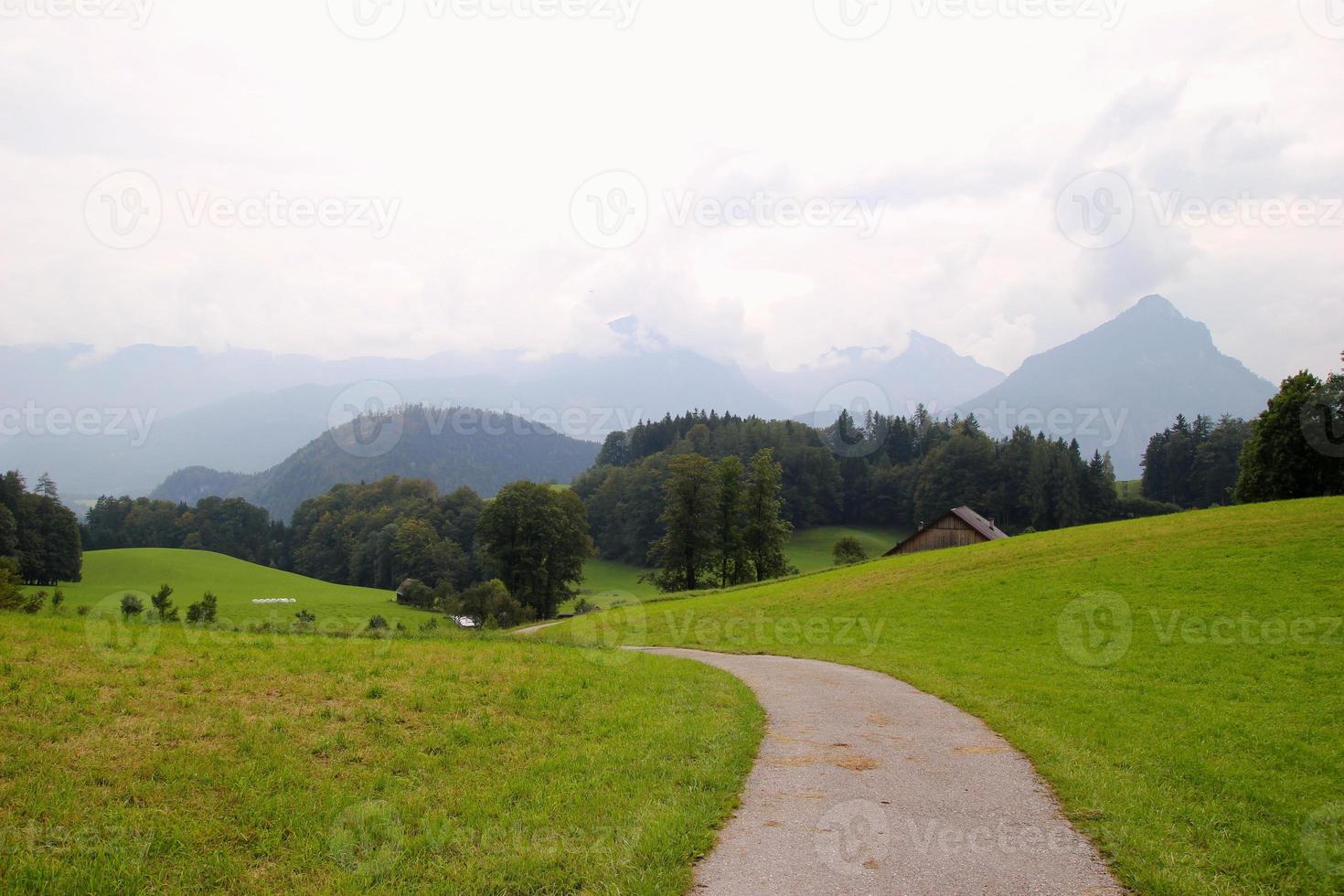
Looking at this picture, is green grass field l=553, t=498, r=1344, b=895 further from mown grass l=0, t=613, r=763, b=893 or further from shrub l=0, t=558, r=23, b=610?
shrub l=0, t=558, r=23, b=610

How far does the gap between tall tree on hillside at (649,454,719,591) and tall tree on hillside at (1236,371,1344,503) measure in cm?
4701

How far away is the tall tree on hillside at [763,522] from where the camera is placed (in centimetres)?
7125

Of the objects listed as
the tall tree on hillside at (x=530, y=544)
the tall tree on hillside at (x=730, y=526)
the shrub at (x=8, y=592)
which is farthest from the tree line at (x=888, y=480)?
the shrub at (x=8, y=592)

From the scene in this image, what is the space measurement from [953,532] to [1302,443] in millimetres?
27649

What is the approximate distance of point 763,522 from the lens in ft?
234

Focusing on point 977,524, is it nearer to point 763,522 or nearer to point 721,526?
point 763,522

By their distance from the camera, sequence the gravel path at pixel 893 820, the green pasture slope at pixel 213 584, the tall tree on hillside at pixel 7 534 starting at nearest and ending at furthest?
1. the gravel path at pixel 893 820
2. the tall tree on hillside at pixel 7 534
3. the green pasture slope at pixel 213 584

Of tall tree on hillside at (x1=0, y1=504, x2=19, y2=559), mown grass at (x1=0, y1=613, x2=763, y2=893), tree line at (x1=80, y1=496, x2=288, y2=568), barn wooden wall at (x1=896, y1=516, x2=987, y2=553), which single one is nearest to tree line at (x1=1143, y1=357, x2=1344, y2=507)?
barn wooden wall at (x1=896, y1=516, x2=987, y2=553)

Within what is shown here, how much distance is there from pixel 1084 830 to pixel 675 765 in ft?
15.7

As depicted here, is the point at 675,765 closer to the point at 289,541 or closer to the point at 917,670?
the point at 917,670

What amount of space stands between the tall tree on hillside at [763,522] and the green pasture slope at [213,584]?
33884 mm

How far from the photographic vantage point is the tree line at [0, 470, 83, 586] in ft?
252

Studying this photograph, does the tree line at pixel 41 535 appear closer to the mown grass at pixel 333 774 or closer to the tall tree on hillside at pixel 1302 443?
the mown grass at pixel 333 774

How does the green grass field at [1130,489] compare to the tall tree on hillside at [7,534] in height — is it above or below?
above
